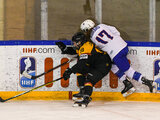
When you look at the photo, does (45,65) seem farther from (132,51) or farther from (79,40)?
(132,51)

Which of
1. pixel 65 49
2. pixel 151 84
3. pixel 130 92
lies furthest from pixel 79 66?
pixel 151 84

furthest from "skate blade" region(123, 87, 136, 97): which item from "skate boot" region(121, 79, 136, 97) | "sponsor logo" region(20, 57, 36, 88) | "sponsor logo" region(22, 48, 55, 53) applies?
"sponsor logo" region(20, 57, 36, 88)

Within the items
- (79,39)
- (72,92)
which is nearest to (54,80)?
(72,92)

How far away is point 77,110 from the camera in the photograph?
3234 mm

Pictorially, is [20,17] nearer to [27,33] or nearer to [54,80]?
[27,33]

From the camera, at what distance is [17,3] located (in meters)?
6.08

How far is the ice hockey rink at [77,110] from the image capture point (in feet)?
9.33

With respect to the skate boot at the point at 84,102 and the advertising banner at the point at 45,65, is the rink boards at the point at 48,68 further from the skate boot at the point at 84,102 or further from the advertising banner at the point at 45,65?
the skate boot at the point at 84,102

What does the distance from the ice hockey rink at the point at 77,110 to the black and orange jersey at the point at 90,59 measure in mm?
476

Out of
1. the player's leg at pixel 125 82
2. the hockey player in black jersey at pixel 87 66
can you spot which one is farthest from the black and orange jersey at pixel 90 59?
the player's leg at pixel 125 82

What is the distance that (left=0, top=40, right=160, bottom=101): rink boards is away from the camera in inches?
156

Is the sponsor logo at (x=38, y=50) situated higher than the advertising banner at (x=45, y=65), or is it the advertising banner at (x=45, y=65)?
the sponsor logo at (x=38, y=50)

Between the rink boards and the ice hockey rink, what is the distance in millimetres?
181

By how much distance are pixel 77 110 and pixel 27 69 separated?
3.68ft
